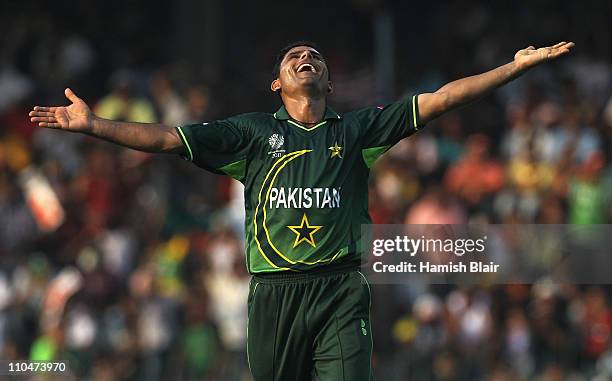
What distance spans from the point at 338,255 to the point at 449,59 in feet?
30.5

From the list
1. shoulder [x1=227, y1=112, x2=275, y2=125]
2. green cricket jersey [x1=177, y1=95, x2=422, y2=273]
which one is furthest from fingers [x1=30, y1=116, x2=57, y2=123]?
shoulder [x1=227, y1=112, x2=275, y2=125]

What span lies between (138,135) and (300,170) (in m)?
0.93

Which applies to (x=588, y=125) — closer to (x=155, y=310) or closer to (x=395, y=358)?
(x=395, y=358)

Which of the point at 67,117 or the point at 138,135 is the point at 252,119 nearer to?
the point at 138,135

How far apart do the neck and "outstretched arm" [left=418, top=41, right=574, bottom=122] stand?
59 cm

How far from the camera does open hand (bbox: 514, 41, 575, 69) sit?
743 centimetres

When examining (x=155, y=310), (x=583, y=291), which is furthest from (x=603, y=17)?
(x=155, y=310)

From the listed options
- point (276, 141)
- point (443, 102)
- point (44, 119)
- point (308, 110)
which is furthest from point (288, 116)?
point (44, 119)

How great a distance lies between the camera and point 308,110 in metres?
7.90

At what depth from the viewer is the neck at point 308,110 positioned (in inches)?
311

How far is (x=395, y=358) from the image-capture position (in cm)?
1325

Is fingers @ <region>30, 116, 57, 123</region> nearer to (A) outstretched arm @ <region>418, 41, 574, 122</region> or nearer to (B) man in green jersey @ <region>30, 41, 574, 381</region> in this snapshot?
(B) man in green jersey @ <region>30, 41, 574, 381</region>

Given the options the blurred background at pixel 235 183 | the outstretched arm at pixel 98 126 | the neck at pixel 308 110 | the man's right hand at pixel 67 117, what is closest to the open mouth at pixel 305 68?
the neck at pixel 308 110

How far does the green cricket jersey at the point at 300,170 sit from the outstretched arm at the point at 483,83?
11cm
